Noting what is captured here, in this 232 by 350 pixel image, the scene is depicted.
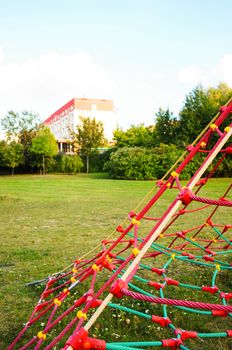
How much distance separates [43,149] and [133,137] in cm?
833

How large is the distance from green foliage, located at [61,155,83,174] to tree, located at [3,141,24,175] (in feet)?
13.1

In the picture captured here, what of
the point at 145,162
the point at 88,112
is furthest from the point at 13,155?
the point at 88,112

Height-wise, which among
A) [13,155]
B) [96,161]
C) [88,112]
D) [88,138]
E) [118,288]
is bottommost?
[118,288]

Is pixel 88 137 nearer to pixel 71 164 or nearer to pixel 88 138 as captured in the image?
pixel 88 138

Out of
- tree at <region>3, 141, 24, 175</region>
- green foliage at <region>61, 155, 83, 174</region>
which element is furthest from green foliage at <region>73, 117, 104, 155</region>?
tree at <region>3, 141, 24, 175</region>

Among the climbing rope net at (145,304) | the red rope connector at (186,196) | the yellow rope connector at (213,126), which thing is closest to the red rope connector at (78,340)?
the climbing rope net at (145,304)

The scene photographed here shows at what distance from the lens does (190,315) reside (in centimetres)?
311

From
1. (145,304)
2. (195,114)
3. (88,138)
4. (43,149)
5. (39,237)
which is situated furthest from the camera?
(88,138)

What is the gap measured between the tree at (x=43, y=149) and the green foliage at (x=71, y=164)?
1547 mm

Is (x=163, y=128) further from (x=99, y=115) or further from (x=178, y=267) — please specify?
(x=99, y=115)

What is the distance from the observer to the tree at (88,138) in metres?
33.2

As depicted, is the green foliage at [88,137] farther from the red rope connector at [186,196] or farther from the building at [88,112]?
the red rope connector at [186,196]

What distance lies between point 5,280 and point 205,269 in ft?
8.29

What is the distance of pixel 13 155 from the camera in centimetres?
3005
